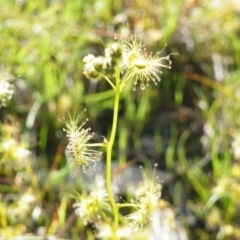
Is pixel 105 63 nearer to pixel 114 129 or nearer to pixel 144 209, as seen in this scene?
pixel 114 129

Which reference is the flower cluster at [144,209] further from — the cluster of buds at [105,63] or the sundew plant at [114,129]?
the cluster of buds at [105,63]

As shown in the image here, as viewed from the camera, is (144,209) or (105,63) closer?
(105,63)

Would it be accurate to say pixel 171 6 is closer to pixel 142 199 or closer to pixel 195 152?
pixel 195 152

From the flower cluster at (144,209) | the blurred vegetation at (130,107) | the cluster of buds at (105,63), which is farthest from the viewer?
the blurred vegetation at (130,107)

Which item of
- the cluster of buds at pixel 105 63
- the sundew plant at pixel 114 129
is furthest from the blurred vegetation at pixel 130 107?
the cluster of buds at pixel 105 63

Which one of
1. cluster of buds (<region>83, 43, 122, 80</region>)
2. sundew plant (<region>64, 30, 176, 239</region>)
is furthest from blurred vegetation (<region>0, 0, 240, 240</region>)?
cluster of buds (<region>83, 43, 122, 80</region>)

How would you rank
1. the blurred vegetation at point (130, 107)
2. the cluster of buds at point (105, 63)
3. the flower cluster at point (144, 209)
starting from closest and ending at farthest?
1. the cluster of buds at point (105, 63)
2. the flower cluster at point (144, 209)
3. the blurred vegetation at point (130, 107)

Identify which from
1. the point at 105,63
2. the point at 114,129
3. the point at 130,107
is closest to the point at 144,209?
the point at 114,129
